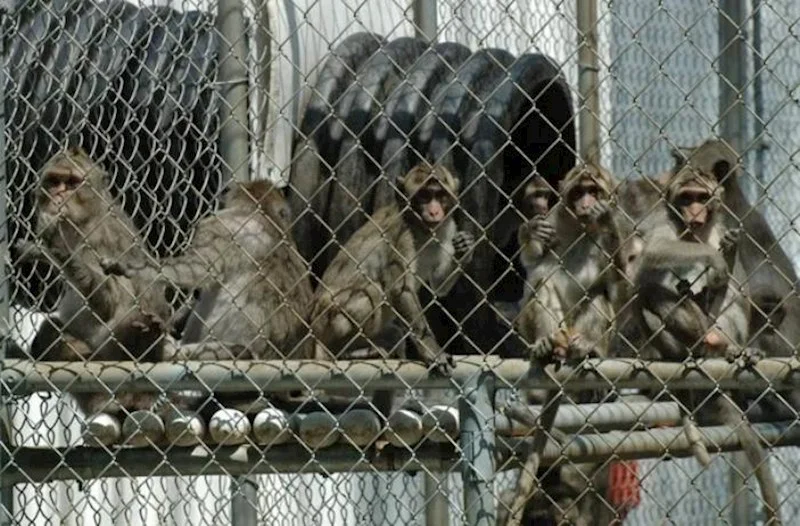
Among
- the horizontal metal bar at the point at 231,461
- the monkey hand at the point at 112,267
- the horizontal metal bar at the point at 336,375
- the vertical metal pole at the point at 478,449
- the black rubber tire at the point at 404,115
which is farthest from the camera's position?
the black rubber tire at the point at 404,115

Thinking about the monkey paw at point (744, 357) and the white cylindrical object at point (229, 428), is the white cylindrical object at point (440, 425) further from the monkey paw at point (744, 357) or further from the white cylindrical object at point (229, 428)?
the monkey paw at point (744, 357)

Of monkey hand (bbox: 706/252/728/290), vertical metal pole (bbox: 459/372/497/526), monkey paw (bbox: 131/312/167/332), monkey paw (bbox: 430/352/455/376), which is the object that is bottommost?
vertical metal pole (bbox: 459/372/497/526)

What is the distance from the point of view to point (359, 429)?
6.01m

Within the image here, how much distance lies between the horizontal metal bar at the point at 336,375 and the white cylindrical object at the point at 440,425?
194 mm

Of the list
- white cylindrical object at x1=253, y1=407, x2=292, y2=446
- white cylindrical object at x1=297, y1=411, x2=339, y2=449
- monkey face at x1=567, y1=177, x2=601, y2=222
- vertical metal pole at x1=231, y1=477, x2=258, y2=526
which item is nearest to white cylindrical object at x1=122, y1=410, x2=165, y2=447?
white cylindrical object at x1=253, y1=407, x2=292, y2=446

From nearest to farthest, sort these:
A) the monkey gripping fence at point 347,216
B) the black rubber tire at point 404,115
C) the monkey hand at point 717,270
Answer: the monkey gripping fence at point 347,216
the monkey hand at point 717,270
the black rubber tire at point 404,115

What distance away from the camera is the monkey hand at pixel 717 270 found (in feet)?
22.9

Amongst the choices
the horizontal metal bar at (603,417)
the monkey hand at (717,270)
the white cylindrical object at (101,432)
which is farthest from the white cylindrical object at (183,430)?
the monkey hand at (717,270)

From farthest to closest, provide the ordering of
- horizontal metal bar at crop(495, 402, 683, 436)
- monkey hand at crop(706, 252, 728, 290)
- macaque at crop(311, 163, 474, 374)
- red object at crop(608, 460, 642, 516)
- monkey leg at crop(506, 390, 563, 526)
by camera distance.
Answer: red object at crop(608, 460, 642, 516), macaque at crop(311, 163, 474, 374), monkey hand at crop(706, 252, 728, 290), horizontal metal bar at crop(495, 402, 683, 436), monkey leg at crop(506, 390, 563, 526)

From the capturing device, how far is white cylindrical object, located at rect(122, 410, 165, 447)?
6.12m

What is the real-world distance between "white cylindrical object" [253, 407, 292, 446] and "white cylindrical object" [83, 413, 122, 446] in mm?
522

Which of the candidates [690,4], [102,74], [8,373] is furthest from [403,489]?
[690,4]

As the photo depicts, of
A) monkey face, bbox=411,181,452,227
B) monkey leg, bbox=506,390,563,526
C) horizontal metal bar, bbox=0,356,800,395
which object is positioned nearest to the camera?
horizontal metal bar, bbox=0,356,800,395

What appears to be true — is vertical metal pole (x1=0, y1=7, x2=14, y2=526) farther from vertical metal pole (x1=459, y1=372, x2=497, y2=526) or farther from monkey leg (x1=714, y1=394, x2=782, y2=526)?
monkey leg (x1=714, y1=394, x2=782, y2=526)
